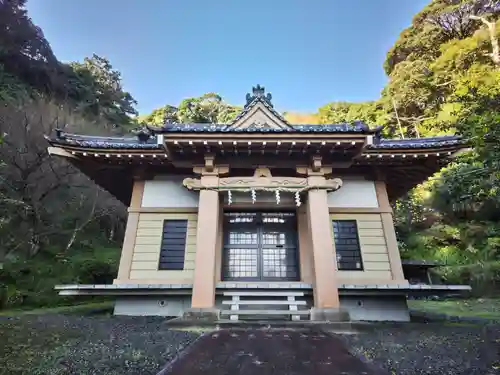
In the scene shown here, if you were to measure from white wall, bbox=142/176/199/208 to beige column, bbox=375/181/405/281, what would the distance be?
5.58m

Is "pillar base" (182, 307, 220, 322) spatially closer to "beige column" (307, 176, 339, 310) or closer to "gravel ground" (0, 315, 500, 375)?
"gravel ground" (0, 315, 500, 375)

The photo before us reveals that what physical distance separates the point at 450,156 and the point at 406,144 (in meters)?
1.18

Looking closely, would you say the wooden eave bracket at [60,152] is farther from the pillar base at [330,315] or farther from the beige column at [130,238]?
the pillar base at [330,315]

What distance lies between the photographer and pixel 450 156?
7953 millimetres

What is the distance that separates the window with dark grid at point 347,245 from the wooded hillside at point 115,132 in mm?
2773

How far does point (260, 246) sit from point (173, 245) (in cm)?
262

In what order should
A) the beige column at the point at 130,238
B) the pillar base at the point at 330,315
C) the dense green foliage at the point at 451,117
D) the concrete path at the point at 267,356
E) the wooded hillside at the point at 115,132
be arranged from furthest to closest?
1. the wooded hillside at the point at 115,132
2. the beige column at the point at 130,238
3. the pillar base at the point at 330,315
4. the dense green foliage at the point at 451,117
5. the concrete path at the point at 267,356

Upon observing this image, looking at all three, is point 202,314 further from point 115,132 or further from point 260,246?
point 115,132

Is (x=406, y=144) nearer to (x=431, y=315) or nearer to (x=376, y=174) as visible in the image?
(x=376, y=174)

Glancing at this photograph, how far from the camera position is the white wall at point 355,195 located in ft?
28.9

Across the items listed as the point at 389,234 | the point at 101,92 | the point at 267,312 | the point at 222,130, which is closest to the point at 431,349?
the point at 267,312

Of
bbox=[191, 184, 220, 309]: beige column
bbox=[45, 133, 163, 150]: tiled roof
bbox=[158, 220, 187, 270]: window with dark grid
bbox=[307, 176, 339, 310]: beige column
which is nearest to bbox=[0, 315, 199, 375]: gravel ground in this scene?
bbox=[191, 184, 220, 309]: beige column

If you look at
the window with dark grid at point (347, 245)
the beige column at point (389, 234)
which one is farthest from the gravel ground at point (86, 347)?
the beige column at point (389, 234)

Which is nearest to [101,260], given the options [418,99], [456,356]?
[456,356]
